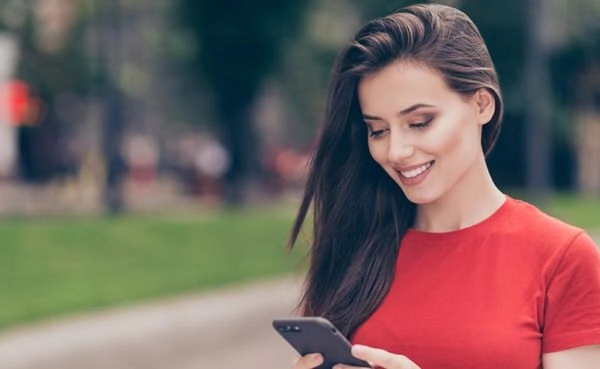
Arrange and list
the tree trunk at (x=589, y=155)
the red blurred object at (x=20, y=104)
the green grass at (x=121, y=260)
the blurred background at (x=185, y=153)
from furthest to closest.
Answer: the tree trunk at (x=589, y=155)
the red blurred object at (x=20, y=104)
the green grass at (x=121, y=260)
the blurred background at (x=185, y=153)

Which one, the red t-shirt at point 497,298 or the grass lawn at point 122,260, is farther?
the grass lawn at point 122,260

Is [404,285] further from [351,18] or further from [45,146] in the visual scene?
[45,146]

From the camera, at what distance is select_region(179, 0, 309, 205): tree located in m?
23.7

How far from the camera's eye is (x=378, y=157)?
2658 millimetres

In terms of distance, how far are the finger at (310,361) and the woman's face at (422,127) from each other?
0.36m

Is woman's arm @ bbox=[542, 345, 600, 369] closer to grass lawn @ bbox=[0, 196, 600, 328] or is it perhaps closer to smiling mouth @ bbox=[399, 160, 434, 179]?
smiling mouth @ bbox=[399, 160, 434, 179]

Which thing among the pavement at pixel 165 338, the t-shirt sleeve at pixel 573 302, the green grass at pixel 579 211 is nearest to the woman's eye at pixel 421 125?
the t-shirt sleeve at pixel 573 302

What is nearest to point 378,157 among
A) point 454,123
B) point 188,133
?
point 454,123

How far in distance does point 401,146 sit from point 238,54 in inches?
864

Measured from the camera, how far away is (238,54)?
80.0 ft

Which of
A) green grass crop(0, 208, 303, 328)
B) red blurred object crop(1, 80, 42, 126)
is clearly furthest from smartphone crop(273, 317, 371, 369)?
red blurred object crop(1, 80, 42, 126)

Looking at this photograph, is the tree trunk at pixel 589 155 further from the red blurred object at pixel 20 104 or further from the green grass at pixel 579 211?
the red blurred object at pixel 20 104

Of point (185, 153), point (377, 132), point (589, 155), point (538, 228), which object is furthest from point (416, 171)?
point (185, 153)

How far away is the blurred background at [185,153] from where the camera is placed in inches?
431
